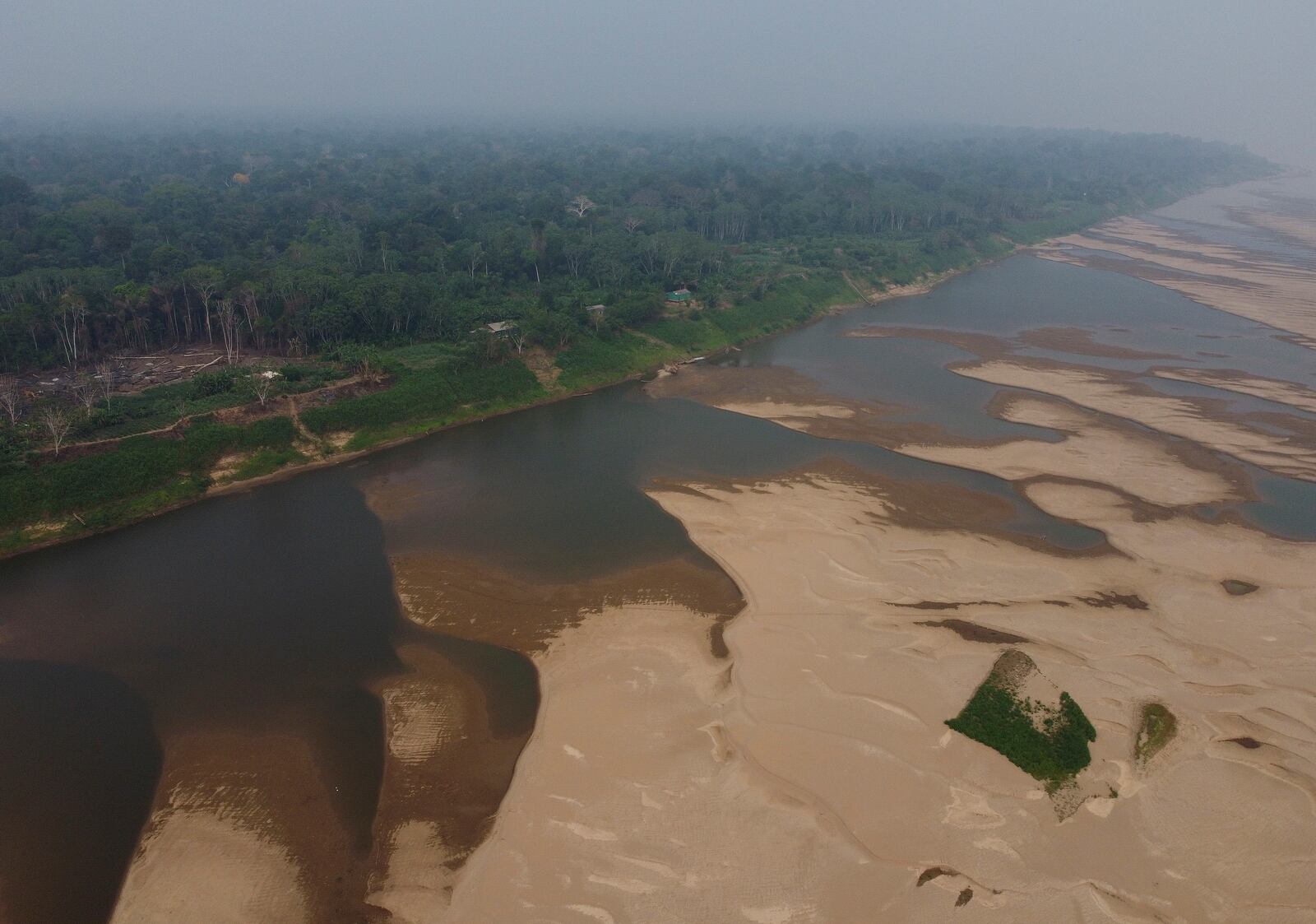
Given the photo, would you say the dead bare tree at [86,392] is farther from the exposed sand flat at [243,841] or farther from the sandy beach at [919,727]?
the sandy beach at [919,727]

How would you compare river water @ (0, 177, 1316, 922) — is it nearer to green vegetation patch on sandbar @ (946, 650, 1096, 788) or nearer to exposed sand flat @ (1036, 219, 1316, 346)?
green vegetation patch on sandbar @ (946, 650, 1096, 788)

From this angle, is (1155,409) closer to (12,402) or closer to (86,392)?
(86,392)

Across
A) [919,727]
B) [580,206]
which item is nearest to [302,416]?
[919,727]

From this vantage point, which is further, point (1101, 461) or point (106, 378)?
point (106, 378)

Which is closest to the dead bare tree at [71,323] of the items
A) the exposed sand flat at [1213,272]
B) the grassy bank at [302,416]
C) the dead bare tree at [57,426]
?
the grassy bank at [302,416]

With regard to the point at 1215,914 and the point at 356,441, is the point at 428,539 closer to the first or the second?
the point at 356,441

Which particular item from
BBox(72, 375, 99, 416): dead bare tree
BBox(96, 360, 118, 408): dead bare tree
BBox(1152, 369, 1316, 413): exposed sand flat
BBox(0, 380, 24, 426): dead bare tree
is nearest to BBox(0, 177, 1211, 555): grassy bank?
BBox(72, 375, 99, 416): dead bare tree
